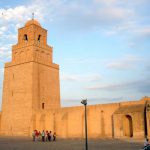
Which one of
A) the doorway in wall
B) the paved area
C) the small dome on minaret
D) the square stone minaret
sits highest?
the small dome on minaret

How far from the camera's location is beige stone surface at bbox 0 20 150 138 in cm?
2894

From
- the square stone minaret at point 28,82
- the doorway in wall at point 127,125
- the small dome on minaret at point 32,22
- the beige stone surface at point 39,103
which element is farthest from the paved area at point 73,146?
the small dome on minaret at point 32,22

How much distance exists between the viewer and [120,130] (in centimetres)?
2609

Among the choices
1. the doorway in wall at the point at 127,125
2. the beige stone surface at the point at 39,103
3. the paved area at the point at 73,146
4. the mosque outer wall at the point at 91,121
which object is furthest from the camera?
the beige stone surface at the point at 39,103

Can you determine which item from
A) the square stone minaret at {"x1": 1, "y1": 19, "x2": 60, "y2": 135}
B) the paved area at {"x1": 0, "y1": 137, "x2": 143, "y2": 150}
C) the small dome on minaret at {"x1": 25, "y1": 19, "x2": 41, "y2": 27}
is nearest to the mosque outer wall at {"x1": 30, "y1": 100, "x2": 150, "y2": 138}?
the square stone minaret at {"x1": 1, "y1": 19, "x2": 60, "y2": 135}

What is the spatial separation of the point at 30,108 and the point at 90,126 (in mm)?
9293

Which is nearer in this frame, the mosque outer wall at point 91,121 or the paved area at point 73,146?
the paved area at point 73,146

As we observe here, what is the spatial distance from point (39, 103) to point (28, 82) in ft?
10.7

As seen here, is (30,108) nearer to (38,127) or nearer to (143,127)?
(38,127)

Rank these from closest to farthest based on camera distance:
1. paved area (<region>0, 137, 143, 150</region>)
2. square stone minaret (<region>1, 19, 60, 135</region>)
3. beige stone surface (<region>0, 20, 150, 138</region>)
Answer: paved area (<region>0, 137, 143, 150</region>) → beige stone surface (<region>0, 20, 150, 138</region>) → square stone minaret (<region>1, 19, 60, 135</region>)

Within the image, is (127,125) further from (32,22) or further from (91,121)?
(32,22)

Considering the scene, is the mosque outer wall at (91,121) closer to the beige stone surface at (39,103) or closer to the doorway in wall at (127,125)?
the beige stone surface at (39,103)

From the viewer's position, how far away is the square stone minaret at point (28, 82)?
118 ft

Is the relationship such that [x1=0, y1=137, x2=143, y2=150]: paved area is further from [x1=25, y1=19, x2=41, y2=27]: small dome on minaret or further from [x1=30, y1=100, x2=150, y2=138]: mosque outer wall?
[x1=25, y1=19, x2=41, y2=27]: small dome on minaret
